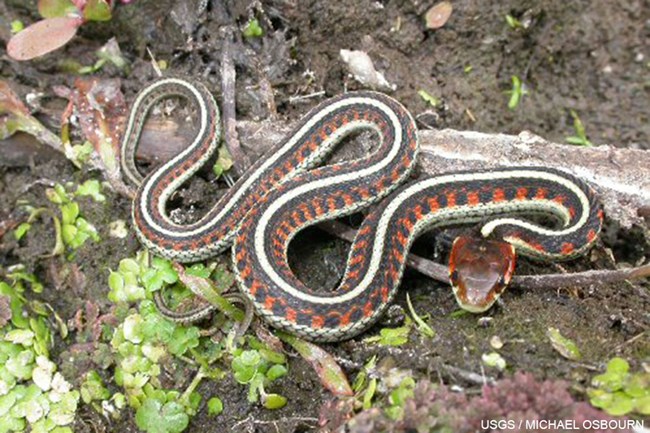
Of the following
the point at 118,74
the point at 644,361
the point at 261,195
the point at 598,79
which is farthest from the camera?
the point at 598,79

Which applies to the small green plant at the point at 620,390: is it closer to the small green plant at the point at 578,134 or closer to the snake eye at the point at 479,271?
the snake eye at the point at 479,271

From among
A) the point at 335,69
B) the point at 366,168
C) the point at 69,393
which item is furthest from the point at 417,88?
the point at 69,393

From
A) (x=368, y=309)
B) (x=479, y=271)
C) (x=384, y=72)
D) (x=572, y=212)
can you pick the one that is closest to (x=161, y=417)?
(x=368, y=309)

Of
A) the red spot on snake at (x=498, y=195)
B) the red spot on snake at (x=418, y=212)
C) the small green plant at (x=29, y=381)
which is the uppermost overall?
the red spot on snake at (x=498, y=195)

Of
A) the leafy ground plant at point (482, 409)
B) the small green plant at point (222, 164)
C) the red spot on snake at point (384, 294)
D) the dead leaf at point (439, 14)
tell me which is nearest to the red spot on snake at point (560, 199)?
the red spot on snake at point (384, 294)

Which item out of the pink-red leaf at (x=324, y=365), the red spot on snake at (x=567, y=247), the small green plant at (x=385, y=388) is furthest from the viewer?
the red spot on snake at (x=567, y=247)

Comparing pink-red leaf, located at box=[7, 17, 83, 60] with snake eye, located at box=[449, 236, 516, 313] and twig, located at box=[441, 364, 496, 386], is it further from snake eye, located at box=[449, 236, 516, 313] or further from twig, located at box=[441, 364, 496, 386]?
twig, located at box=[441, 364, 496, 386]

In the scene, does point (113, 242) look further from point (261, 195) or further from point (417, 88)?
point (417, 88)
